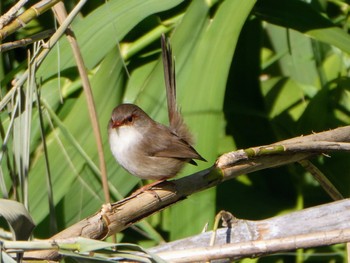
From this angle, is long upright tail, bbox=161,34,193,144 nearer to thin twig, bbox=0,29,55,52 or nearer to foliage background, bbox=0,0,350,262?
foliage background, bbox=0,0,350,262

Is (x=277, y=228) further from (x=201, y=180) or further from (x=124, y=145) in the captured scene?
(x=124, y=145)

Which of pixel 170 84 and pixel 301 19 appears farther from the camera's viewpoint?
pixel 301 19

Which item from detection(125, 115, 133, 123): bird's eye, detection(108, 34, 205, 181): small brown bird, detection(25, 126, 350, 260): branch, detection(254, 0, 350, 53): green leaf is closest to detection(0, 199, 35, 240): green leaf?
detection(25, 126, 350, 260): branch

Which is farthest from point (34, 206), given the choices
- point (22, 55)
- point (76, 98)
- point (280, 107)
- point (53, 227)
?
point (280, 107)

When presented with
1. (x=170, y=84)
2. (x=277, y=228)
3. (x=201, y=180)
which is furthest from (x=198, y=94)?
(x=277, y=228)

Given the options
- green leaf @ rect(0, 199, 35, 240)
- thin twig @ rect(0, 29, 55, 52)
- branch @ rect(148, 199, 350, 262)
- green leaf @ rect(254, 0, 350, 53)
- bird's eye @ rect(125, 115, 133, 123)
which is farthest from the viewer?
green leaf @ rect(254, 0, 350, 53)
